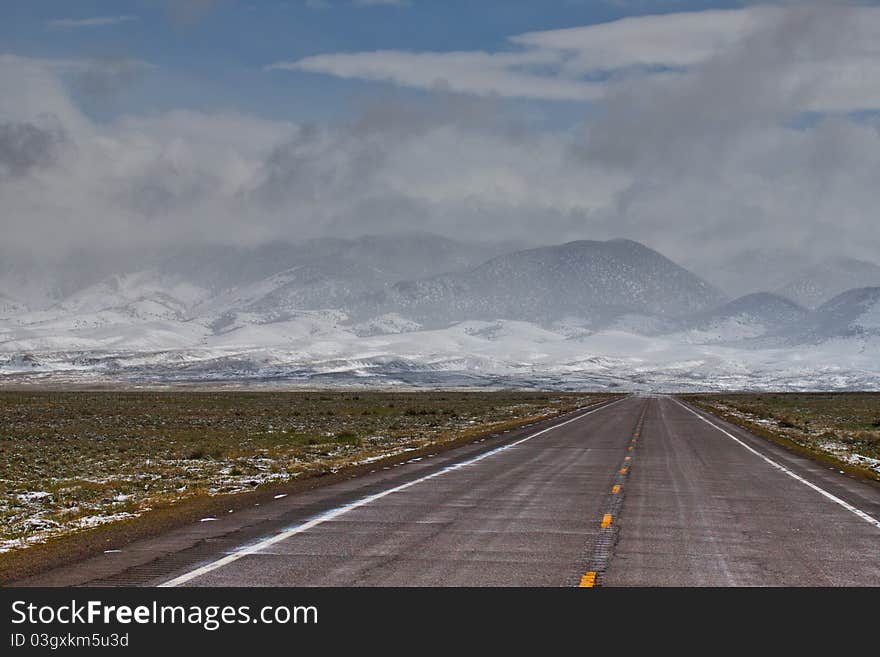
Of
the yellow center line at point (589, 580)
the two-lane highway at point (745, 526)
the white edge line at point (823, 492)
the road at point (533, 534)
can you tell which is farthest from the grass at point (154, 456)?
the white edge line at point (823, 492)

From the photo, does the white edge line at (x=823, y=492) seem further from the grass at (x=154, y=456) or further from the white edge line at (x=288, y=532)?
the grass at (x=154, y=456)

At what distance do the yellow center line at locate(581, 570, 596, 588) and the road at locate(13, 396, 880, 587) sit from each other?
0.09 ft

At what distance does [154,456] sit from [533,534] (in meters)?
23.8

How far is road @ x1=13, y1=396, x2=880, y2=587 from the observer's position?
42.0ft

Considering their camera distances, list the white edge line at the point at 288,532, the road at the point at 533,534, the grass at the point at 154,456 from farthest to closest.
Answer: the grass at the point at 154,456, the road at the point at 533,534, the white edge line at the point at 288,532

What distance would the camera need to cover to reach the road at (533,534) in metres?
12.8

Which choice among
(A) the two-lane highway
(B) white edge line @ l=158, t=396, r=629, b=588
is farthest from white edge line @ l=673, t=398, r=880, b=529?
(B) white edge line @ l=158, t=396, r=629, b=588

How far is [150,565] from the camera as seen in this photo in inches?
523

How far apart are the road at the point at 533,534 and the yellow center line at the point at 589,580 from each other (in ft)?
A: 0.09

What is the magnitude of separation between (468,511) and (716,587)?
24.6 feet

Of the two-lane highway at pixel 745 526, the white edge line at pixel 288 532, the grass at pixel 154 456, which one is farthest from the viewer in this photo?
the grass at pixel 154 456
